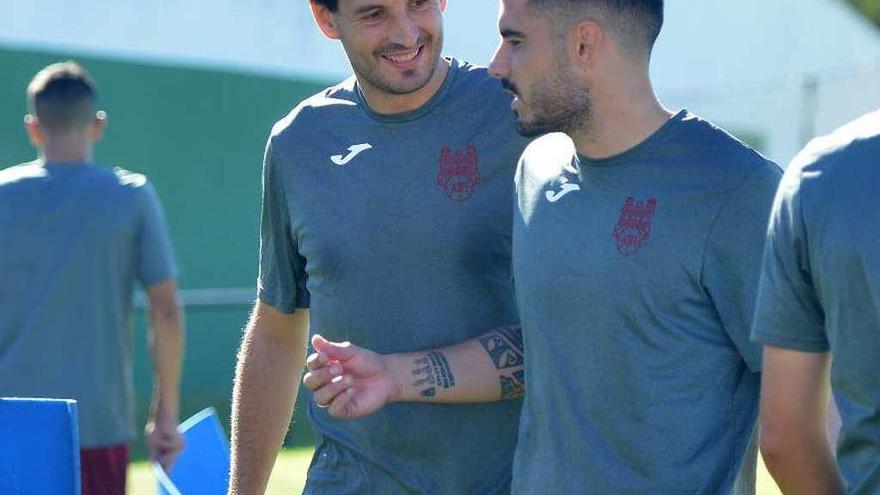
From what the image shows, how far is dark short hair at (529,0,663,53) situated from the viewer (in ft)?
11.7

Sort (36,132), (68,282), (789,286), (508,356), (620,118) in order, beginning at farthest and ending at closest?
(36,132) → (68,282) → (508,356) → (620,118) → (789,286)

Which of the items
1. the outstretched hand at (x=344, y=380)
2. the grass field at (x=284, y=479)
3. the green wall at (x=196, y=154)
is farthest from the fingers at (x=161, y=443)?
the green wall at (x=196, y=154)

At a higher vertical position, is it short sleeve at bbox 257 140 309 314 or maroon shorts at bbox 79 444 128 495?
short sleeve at bbox 257 140 309 314

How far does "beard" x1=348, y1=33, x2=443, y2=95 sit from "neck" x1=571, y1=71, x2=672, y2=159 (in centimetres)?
60

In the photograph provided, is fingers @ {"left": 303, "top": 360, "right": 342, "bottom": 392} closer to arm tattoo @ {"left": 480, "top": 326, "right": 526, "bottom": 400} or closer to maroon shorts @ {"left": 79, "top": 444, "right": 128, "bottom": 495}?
arm tattoo @ {"left": 480, "top": 326, "right": 526, "bottom": 400}

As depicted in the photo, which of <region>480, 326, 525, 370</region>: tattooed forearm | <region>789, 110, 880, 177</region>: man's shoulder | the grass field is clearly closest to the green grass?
the grass field

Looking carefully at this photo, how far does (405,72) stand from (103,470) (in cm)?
304

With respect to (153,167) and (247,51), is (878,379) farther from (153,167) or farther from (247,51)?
(247,51)

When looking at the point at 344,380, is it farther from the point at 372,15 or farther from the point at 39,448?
the point at 372,15

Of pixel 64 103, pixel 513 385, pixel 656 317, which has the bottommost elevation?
pixel 513 385

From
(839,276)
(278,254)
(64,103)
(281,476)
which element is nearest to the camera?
(839,276)

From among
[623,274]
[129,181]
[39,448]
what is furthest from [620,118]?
[129,181]

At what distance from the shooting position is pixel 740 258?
3359 millimetres

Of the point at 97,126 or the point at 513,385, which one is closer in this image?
the point at 513,385
